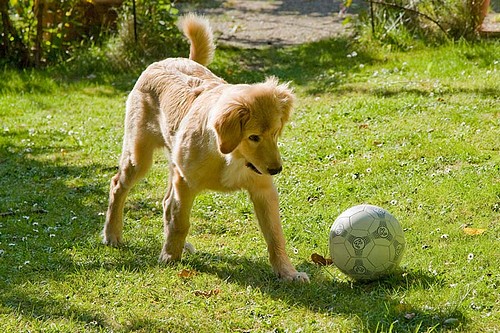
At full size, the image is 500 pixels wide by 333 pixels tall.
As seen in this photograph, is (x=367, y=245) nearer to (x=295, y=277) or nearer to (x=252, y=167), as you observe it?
(x=295, y=277)

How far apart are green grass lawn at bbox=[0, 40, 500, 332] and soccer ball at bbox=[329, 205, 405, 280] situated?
0.43 ft

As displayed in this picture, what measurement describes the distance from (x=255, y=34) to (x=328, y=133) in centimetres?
552

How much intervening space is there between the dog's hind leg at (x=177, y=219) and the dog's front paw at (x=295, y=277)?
0.79 metres

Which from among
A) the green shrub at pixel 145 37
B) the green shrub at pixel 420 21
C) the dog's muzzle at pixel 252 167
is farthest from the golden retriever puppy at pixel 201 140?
the green shrub at pixel 420 21

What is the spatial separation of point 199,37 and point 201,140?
60.2 inches

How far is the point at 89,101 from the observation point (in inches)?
429

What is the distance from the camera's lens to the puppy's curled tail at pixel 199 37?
658 centimetres

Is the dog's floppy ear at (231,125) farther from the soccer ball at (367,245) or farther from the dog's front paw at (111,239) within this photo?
the dog's front paw at (111,239)

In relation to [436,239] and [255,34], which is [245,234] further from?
[255,34]

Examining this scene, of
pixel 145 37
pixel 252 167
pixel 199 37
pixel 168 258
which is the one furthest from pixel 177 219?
pixel 145 37

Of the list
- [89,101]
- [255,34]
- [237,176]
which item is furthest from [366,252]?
[255,34]

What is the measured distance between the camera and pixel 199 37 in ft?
21.8

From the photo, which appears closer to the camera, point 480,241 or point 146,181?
point 480,241

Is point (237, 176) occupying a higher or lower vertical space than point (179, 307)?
higher
